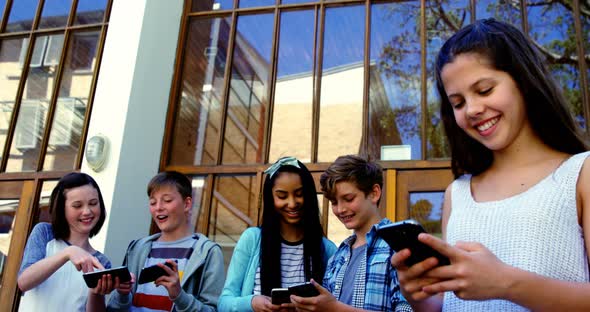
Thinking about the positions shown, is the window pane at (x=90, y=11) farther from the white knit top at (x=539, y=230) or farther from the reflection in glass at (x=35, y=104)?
the white knit top at (x=539, y=230)

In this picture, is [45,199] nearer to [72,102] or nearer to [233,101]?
[72,102]

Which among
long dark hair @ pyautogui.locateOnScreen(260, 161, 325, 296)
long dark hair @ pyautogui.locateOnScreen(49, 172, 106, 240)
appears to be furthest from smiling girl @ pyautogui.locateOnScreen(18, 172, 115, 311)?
long dark hair @ pyautogui.locateOnScreen(260, 161, 325, 296)

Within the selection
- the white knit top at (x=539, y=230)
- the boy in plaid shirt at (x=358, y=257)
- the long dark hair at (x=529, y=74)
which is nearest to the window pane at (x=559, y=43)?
the boy in plaid shirt at (x=358, y=257)

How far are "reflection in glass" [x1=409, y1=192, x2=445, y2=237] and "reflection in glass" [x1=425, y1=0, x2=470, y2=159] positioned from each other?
1.20ft

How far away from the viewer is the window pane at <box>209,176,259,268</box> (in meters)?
4.00

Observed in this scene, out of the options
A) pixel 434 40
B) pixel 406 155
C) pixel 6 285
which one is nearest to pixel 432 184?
pixel 406 155

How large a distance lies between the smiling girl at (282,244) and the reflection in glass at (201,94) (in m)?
Answer: 1.79

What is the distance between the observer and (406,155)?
12.7ft

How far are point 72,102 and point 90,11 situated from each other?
89cm

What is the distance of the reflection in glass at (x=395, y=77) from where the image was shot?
13.0ft

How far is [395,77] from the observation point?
413cm

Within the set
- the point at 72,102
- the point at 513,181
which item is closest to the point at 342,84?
the point at 72,102

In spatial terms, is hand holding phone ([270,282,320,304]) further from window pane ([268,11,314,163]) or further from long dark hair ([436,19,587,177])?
window pane ([268,11,314,163])

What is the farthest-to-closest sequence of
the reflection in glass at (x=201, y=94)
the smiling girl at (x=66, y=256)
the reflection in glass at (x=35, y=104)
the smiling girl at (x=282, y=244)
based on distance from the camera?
the reflection in glass at (x=35, y=104) → the reflection in glass at (x=201, y=94) → the smiling girl at (x=66, y=256) → the smiling girl at (x=282, y=244)
